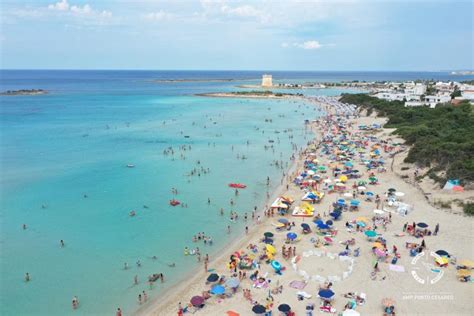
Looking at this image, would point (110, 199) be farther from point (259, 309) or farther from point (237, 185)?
point (259, 309)

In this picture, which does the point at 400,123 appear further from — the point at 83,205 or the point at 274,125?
the point at 83,205

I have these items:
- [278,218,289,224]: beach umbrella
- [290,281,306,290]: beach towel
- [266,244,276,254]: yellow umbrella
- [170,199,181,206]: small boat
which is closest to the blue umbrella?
[278,218,289,224]: beach umbrella

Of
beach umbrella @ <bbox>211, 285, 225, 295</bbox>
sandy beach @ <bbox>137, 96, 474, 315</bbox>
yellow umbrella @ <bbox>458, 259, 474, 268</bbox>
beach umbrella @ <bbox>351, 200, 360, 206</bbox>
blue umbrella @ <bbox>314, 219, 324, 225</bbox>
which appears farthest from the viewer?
beach umbrella @ <bbox>351, 200, 360, 206</bbox>

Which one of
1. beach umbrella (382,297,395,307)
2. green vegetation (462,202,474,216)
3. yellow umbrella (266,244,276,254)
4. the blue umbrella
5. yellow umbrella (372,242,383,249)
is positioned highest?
green vegetation (462,202,474,216)

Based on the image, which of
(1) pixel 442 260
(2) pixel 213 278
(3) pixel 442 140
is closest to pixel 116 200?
(2) pixel 213 278

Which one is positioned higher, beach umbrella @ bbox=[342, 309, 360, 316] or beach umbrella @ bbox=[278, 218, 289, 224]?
beach umbrella @ bbox=[278, 218, 289, 224]

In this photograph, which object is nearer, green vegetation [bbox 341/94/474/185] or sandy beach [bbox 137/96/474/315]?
sandy beach [bbox 137/96/474/315]

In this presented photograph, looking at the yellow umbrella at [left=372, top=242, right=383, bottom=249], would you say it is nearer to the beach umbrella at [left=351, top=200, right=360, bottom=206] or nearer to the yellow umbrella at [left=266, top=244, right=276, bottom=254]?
the beach umbrella at [left=351, top=200, right=360, bottom=206]
